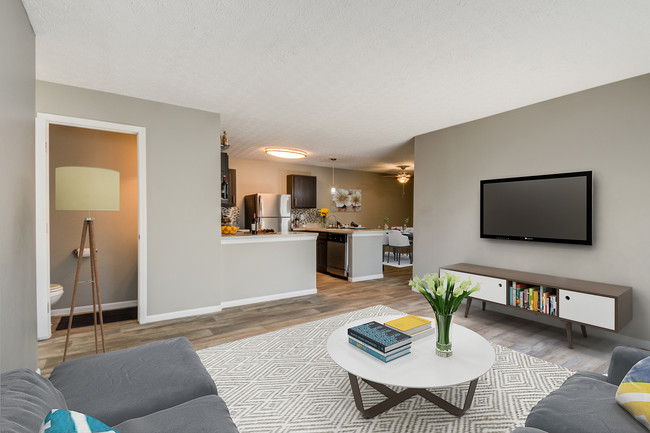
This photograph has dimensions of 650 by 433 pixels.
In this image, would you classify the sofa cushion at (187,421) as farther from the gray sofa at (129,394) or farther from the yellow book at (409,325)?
the yellow book at (409,325)

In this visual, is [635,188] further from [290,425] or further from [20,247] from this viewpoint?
[20,247]

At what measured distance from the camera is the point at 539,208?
3678 millimetres

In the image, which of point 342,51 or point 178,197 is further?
point 178,197

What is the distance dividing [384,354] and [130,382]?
4.42ft

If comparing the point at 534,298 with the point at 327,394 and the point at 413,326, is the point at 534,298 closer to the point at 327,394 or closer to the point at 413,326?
the point at 413,326

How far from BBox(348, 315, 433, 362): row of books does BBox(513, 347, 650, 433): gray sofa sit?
73cm

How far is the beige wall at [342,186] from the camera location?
731 centimetres

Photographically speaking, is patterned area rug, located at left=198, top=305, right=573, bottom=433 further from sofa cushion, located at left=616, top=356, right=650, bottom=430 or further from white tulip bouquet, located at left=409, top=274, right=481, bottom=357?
sofa cushion, located at left=616, top=356, right=650, bottom=430

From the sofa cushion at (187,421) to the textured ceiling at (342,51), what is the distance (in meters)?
2.23

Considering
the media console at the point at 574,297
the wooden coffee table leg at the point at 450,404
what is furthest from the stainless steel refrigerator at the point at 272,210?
the wooden coffee table leg at the point at 450,404

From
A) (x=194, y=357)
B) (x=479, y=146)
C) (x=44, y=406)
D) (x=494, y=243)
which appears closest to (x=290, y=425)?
(x=194, y=357)

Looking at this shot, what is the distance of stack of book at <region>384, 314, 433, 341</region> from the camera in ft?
7.18

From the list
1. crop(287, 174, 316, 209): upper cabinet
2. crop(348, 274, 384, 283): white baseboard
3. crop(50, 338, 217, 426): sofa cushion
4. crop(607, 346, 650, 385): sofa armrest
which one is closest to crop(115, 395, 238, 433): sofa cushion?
crop(50, 338, 217, 426): sofa cushion

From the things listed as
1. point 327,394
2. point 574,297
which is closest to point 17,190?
point 327,394
